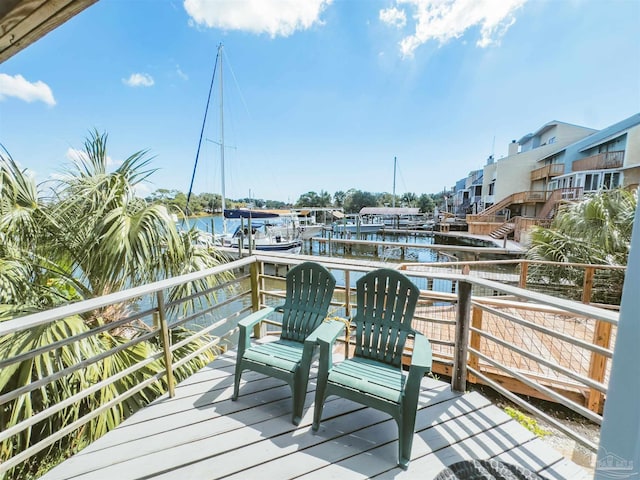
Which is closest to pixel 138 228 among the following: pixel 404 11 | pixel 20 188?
pixel 20 188

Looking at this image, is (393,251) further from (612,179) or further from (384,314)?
(384,314)

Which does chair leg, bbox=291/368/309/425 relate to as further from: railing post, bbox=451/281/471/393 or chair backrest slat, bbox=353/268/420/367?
railing post, bbox=451/281/471/393

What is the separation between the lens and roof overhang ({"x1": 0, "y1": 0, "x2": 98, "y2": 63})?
69 centimetres

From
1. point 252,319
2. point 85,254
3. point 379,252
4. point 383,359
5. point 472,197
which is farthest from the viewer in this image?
point 472,197

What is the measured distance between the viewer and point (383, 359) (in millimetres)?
2053

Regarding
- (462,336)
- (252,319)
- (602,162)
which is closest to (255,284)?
(252,319)

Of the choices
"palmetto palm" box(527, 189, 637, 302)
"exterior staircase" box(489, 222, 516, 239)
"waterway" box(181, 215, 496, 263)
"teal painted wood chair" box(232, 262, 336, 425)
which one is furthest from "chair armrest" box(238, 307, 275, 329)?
"exterior staircase" box(489, 222, 516, 239)

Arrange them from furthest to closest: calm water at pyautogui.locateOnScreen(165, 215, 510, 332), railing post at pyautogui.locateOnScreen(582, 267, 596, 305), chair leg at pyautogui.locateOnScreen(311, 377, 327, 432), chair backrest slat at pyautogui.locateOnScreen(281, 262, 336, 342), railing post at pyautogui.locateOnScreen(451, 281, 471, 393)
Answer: railing post at pyautogui.locateOnScreen(582, 267, 596, 305) → calm water at pyautogui.locateOnScreen(165, 215, 510, 332) → chair backrest slat at pyautogui.locateOnScreen(281, 262, 336, 342) → railing post at pyautogui.locateOnScreen(451, 281, 471, 393) → chair leg at pyautogui.locateOnScreen(311, 377, 327, 432)

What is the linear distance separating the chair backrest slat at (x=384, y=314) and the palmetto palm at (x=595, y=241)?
5.24m

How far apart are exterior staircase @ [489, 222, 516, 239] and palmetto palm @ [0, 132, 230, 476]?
18240 millimetres

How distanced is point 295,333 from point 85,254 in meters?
1.93

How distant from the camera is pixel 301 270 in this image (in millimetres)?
2412

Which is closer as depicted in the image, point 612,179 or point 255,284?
point 255,284

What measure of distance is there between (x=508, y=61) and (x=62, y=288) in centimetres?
733
